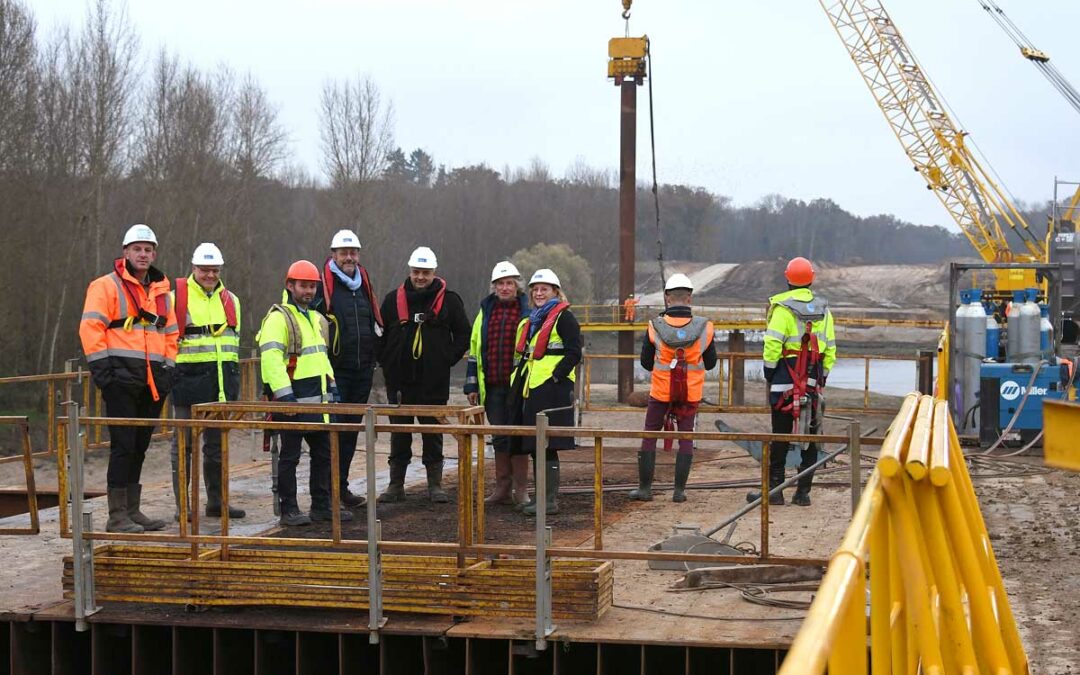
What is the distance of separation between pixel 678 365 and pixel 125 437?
4135 mm

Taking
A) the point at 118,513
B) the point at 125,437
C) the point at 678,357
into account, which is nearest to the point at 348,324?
the point at 125,437

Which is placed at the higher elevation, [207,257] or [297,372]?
[207,257]

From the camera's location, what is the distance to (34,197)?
1359 inches

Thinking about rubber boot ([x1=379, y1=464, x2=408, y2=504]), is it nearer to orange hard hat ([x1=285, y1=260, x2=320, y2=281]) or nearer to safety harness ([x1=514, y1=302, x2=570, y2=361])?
safety harness ([x1=514, y1=302, x2=570, y2=361])

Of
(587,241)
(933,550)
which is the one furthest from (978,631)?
(587,241)

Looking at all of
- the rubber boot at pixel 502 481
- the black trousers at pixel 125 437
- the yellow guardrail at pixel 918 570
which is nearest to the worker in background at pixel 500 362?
the rubber boot at pixel 502 481

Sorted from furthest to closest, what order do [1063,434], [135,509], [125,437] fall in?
[135,509]
[125,437]
[1063,434]

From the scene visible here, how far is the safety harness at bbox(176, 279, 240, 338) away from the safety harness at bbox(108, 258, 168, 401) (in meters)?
0.22

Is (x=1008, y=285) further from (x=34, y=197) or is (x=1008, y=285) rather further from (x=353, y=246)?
(x=353, y=246)

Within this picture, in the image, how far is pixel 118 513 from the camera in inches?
339

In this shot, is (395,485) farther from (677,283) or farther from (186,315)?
(677,283)

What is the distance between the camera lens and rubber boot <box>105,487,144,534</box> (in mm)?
8555

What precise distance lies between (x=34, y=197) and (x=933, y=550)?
34.8 m

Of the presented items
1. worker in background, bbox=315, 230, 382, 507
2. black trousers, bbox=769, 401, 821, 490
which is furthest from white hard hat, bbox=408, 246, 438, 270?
black trousers, bbox=769, 401, 821, 490
